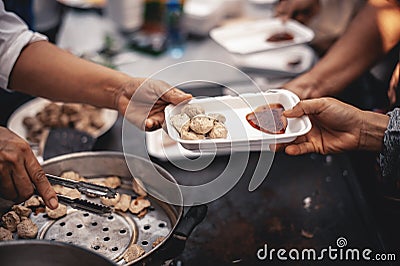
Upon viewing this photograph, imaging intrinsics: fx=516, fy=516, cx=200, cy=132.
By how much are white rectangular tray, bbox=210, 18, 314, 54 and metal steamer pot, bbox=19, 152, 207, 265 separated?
2.91 feet

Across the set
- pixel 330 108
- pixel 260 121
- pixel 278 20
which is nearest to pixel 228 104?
pixel 260 121

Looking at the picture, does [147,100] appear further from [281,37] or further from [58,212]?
[281,37]

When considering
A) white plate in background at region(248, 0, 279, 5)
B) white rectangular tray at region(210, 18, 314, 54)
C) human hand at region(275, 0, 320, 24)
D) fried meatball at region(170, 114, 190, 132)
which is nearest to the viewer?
fried meatball at region(170, 114, 190, 132)

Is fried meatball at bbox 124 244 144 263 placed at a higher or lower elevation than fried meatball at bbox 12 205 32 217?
higher

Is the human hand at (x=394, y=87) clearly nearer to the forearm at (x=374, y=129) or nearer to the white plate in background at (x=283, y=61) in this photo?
the forearm at (x=374, y=129)

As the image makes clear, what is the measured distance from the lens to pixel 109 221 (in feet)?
4.04

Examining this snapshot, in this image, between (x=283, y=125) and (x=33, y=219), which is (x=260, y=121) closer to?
(x=283, y=125)

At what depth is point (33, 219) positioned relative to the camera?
1.23m

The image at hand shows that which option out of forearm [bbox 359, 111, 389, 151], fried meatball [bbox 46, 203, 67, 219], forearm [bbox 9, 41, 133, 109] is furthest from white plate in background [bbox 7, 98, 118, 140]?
forearm [bbox 359, 111, 389, 151]

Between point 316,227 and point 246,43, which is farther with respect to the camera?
point 246,43

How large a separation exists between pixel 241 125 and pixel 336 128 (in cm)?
28

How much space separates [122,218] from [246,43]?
116cm

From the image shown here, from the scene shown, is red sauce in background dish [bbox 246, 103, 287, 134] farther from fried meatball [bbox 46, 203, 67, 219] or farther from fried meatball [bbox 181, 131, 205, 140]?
fried meatball [bbox 46, 203, 67, 219]

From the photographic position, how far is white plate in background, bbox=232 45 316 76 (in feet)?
7.29
